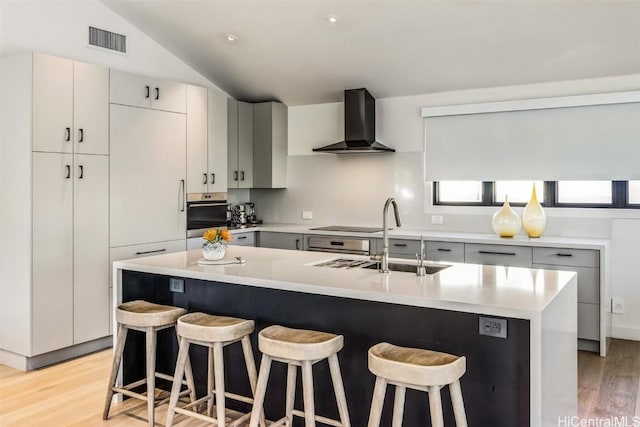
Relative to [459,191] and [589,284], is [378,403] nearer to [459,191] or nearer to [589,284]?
[589,284]

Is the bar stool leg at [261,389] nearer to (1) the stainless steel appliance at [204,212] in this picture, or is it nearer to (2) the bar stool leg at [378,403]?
(2) the bar stool leg at [378,403]

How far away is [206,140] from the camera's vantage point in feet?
17.2

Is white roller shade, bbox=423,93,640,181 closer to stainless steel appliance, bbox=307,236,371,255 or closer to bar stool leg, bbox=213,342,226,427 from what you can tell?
stainless steel appliance, bbox=307,236,371,255

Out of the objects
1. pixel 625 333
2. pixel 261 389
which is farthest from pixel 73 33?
pixel 625 333

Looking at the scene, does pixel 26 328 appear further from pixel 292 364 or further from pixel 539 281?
pixel 539 281

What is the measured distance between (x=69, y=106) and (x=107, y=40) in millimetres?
941

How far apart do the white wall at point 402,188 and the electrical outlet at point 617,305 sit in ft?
0.12

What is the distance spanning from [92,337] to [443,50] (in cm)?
378

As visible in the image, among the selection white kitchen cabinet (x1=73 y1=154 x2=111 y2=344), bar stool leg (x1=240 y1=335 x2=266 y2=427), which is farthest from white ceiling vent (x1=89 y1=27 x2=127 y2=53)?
bar stool leg (x1=240 y1=335 x2=266 y2=427)

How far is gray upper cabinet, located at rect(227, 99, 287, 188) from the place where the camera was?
5926 mm

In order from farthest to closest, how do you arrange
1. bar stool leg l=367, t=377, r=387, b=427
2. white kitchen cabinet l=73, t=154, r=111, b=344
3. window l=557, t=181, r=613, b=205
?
window l=557, t=181, r=613, b=205
white kitchen cabinet l=73, t=154, r=111, b=344
bar stool leg l=367, t=377, r=387, b=427

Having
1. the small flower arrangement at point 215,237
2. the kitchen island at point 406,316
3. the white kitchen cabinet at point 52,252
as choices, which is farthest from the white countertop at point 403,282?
the white kitchen cabinet at point 52,252

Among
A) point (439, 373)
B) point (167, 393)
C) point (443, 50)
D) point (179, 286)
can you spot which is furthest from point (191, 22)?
point (439, 373)

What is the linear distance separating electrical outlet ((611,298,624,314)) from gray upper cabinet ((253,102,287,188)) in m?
3.64
